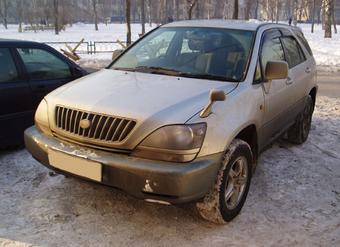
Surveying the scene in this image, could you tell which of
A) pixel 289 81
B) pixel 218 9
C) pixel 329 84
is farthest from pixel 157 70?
pixel 218 9

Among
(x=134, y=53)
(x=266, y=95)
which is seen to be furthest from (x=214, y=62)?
(x=134, y=53)

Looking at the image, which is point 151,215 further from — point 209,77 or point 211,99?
point 209,77

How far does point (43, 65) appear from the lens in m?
5.43

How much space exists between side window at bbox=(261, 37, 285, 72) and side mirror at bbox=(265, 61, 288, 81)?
0.08 meters

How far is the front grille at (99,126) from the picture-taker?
318cm

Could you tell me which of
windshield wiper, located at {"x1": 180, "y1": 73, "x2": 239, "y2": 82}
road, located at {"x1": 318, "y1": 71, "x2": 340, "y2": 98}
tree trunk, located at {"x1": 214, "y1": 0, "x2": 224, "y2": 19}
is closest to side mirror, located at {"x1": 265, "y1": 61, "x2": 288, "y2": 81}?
windshield wiper, located at {"x1": 180, "y1": 73, "x2": 239, "y2": 82}

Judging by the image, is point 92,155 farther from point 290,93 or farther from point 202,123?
point 290,93

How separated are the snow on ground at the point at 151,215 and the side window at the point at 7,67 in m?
0.95

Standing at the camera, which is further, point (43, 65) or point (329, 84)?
point (329, 84)

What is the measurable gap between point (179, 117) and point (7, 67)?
9.02 feet

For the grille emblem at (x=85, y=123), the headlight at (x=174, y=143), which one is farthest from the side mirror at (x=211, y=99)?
the grille emblem at (x=85, y=123)

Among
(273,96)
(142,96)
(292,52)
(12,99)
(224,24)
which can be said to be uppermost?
(224,24)

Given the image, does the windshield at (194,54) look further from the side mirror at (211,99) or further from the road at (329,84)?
the road at (329,84)

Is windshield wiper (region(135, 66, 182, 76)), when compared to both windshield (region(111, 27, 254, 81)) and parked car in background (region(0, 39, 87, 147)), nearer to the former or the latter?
windshield (region(111, 27, 254, 81))
